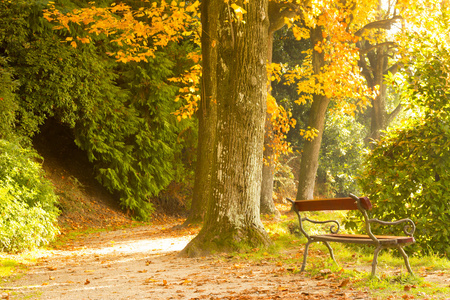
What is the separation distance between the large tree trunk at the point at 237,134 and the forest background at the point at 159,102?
0.81 ft

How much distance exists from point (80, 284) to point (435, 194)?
513 centimetres

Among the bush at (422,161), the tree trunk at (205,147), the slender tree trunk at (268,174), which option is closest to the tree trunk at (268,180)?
the slender tree trunk at (268,174)

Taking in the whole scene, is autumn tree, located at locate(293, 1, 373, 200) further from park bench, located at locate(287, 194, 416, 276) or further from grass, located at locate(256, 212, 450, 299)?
park bench, located at locate(287, 194, 416, 276)

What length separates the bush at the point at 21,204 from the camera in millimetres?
7496

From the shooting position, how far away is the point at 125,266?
22.9 ft

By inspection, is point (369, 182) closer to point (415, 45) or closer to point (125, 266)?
point (415, 45)

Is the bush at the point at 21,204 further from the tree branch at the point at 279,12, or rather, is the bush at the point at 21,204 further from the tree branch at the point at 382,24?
the tree branch at the point at 382,24

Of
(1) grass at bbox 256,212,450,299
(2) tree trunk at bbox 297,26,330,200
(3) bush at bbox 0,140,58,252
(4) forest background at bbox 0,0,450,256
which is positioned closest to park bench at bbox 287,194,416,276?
(1) grass at bbox 256,212,450,299

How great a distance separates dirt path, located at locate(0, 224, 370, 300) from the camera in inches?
180

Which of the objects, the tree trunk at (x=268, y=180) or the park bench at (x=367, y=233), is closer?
the park bench at (x=367, y=233)

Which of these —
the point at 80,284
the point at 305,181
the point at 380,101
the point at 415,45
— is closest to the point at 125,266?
the point at 80,284

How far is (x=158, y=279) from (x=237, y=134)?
2712 mm

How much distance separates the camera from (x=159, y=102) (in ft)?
49.5

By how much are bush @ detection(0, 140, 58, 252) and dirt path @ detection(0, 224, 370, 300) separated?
1.63 ft
